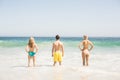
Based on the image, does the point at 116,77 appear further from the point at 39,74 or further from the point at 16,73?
the point at 16,73

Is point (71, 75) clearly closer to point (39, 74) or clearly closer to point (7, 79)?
point (39, 74)

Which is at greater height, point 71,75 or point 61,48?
point 61,48

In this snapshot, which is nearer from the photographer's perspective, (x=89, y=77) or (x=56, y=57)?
(x=89, y=77)

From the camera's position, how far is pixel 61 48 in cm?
1027

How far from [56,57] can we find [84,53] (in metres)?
1.08

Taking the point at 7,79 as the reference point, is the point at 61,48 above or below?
above

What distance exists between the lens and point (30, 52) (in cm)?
1030

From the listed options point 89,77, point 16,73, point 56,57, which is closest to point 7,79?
point 16,73

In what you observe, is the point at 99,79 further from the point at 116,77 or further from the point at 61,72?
the point at 61,72

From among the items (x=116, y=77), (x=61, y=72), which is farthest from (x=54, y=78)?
(x=116, y=77)

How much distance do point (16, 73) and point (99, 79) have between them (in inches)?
103

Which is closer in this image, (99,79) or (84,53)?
(99,79)

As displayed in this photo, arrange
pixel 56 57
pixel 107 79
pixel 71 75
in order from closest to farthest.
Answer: pixel 107 79 → pixel 71 75 → pixel 56 57

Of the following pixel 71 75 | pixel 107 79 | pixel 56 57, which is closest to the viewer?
pixel 107 79
